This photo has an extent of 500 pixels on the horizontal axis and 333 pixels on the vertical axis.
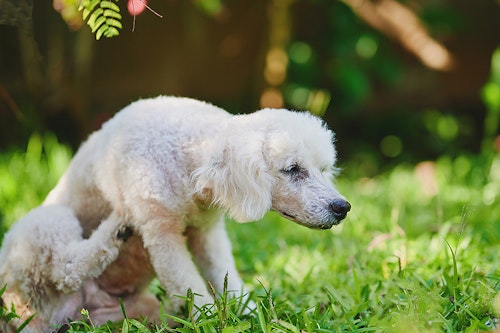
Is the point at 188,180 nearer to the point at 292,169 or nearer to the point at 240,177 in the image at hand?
the point at 240,177

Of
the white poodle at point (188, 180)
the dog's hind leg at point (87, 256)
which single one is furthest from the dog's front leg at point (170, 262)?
the dog's hind leg at point (87, 256)

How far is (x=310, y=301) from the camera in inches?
118

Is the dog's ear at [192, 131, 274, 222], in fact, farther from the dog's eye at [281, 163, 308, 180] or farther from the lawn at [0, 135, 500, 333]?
the lawn at [0, 135, 500, 333]

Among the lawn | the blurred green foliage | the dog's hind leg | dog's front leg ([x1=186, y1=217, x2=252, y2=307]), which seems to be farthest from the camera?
the blurred green foliage

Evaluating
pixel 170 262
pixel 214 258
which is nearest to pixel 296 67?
pixel 214 258

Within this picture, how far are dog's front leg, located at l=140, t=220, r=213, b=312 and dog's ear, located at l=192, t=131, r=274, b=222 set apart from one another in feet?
0.82

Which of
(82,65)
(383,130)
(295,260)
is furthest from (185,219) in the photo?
(383,130)

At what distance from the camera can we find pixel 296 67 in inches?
263

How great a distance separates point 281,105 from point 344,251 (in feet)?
10.5

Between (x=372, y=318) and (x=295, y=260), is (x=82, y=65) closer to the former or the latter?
(x=295, y=260)

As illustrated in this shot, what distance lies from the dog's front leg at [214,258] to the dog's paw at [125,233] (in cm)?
32

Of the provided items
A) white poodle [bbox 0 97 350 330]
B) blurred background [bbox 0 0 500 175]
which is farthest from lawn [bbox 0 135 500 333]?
blurred background [bbox 0 0 500 175]

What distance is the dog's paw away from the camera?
106 inches

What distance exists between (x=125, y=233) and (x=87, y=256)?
0.58 ft
